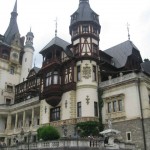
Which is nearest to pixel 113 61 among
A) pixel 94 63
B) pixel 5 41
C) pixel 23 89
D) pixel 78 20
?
pixel 94 63

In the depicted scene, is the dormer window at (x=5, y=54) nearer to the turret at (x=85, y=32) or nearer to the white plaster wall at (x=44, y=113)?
the white plaster wall at (x=44, y=113)

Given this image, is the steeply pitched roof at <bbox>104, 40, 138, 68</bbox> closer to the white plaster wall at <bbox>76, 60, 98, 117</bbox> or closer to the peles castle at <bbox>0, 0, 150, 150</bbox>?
the peles castle at <bbox>0, 0, 150, 150</bbox>

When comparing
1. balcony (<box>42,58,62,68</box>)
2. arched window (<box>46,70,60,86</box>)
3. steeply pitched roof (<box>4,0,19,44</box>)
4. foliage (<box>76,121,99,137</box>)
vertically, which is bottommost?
foliage (<box>76,121,99,137</box>)

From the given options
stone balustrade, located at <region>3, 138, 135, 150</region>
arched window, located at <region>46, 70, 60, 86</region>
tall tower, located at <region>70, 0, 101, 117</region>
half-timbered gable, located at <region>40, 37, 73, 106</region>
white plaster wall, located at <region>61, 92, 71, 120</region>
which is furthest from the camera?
A: arched window, located at <region>46, 70, 60, 86</region>

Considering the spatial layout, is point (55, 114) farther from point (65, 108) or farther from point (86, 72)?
point (86, 72)

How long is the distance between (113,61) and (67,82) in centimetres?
953

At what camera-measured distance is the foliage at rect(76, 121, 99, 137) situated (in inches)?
1332

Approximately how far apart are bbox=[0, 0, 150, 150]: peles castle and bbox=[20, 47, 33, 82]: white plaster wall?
9.36m

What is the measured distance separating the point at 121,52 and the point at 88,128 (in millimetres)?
15535

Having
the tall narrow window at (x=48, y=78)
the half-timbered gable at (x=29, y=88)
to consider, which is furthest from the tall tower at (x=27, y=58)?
the tall narrow window at (x=48, y=78)

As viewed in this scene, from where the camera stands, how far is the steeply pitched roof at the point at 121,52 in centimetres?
4158

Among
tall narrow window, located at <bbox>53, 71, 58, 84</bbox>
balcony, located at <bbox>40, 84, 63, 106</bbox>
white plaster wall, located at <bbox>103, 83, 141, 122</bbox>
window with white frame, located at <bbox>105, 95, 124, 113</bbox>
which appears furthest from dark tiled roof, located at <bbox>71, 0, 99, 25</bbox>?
window with white frame, located at <bbox>105, 95, 124, 113</bbox>

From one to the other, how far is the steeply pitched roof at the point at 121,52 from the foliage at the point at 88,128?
11294mm

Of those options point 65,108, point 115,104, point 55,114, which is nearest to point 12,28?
point 55,114
